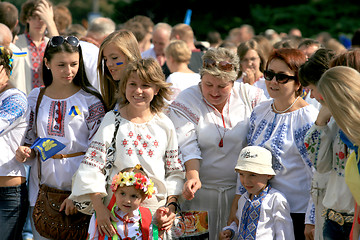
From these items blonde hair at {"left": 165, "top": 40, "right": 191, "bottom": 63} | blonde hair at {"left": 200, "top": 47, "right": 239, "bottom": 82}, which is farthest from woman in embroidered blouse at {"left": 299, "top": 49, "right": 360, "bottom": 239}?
blonde hair at {"left": 165, "top": 40, "right": 191, "bottom": 63}

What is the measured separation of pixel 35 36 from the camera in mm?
7219

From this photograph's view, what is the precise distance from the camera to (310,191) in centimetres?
434

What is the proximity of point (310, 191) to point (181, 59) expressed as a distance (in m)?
3.23

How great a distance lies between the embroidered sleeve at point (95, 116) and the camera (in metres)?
4.55

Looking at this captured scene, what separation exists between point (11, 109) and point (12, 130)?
19cm

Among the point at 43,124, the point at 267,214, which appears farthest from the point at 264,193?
the point at 43,124

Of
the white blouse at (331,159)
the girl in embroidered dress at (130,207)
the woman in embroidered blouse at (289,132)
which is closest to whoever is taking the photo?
the white blouse at (331,159)

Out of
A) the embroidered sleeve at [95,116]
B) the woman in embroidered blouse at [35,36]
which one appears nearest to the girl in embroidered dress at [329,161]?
the embroidered sleeve at [95,116]

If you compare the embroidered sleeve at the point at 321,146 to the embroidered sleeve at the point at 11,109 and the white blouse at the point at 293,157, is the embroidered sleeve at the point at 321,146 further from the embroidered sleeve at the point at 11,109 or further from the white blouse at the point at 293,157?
the embroidered sleeve at the point at 11,109

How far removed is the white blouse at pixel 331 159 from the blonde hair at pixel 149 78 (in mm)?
1211

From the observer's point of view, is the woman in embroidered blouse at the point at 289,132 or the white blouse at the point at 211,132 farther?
the white blouse at the point at 211,132

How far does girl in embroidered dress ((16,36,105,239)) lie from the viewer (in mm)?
4449

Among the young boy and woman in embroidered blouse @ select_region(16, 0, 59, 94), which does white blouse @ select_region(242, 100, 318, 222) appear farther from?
woman in embroidered blouse @ select_region(16, 0, 59, 94)

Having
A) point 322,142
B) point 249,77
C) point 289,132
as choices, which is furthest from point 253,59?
point 322,142
